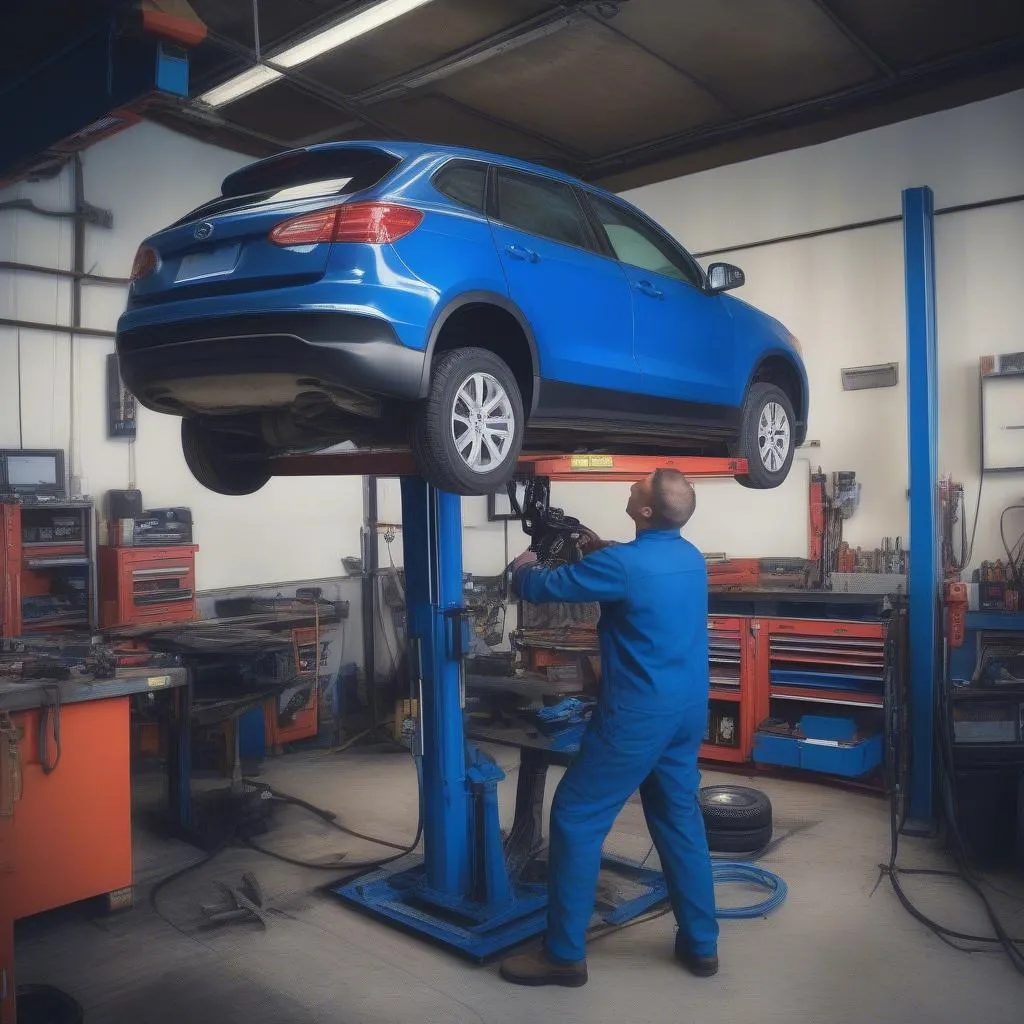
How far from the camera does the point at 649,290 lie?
3.61 metres

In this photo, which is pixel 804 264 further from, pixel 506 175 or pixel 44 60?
pixel 44 60

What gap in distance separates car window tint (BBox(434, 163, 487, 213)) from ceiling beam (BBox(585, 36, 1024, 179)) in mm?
4301

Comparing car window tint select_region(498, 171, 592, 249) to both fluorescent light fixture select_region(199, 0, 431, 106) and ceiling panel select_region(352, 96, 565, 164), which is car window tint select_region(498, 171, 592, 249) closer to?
fluorescent light fixture select_region(199, 0, 431, 106)

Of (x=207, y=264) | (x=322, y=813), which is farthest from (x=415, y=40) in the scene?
(x=322, y=813)

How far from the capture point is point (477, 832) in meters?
3.72

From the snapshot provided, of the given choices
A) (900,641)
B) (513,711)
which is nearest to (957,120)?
(900,641)

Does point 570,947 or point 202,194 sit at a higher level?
point 202,194

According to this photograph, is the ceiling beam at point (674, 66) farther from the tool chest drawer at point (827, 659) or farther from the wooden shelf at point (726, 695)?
the wooden shelf at point (726, 695)

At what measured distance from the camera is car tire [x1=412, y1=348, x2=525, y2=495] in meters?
2.62

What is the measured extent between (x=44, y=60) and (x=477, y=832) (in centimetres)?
302

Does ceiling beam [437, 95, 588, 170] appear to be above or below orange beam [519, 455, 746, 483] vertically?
above

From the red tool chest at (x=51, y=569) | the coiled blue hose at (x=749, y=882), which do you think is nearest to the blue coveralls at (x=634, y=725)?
the coiled blue hose at (x=749, y=882)

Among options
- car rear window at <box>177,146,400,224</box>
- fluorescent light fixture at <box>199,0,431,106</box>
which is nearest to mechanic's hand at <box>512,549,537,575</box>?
car rear window at <box>177,146,400,224</box>

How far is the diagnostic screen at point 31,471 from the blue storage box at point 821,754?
4321 mm
